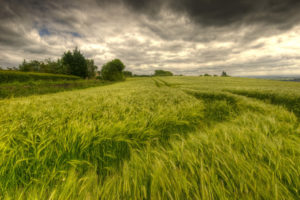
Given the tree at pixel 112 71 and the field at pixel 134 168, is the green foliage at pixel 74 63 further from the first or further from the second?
the field at pixel 134 168

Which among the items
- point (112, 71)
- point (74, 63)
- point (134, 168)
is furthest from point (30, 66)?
point (134, 168)

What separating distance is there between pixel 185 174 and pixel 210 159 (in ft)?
1.14

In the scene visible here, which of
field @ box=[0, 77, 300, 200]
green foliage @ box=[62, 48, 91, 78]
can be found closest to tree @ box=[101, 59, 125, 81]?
green foliage @ box=[62, 48, 91, 78]

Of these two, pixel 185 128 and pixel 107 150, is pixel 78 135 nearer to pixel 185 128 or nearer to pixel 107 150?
pixel 107 150

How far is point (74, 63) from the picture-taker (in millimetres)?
36469

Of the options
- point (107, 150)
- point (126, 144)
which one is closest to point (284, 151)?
point (126, 144)

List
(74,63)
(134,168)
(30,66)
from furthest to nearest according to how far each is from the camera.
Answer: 1. (30,66)
2. (74,63)
3. (134,168)

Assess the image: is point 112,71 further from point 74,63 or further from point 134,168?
point 134,168

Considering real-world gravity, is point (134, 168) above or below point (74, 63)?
below

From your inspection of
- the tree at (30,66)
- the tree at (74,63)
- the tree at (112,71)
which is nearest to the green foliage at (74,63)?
the tree at (74,63)

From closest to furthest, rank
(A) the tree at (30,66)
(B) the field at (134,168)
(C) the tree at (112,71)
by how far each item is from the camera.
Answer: (B) the field at (134,168), (C) the tree at (112,71), (A) the tree at (30,66)

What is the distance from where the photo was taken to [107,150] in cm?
131

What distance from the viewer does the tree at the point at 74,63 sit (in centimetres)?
3594

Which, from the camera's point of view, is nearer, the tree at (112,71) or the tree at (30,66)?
the tree at (112,71)
